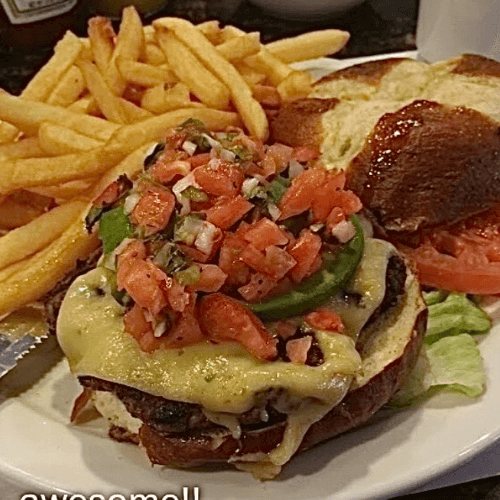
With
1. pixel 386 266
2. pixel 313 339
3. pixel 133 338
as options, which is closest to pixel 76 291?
pixel 133 338

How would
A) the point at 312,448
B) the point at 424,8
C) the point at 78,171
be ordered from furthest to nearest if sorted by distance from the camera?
the point at 424,8
the point at 78,171
the point at 312,448

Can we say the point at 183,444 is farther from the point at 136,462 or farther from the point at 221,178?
the point at 221,178

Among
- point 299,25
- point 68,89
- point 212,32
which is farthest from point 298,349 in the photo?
point 299,25

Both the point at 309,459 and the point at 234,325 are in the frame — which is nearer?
the point at 234,325

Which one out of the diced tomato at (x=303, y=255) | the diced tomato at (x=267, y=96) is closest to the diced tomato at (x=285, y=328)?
the diced tomato at (x=303, y=255)

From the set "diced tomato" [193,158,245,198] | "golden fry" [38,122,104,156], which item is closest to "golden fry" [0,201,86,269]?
"golden fry" [38,122,104,156]

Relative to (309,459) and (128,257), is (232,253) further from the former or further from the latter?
(309,459)
